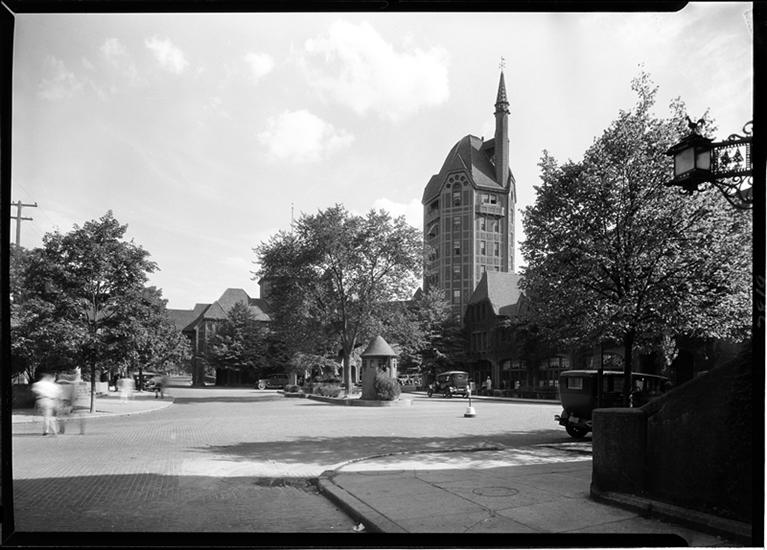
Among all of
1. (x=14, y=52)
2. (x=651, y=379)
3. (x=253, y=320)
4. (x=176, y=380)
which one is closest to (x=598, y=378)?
(x=651, y=379)

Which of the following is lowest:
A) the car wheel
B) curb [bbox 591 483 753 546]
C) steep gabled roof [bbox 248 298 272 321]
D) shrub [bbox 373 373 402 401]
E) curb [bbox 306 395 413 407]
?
curb [bbox 306 395 413 407]

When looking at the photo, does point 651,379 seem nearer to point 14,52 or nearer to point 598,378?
point 598,378

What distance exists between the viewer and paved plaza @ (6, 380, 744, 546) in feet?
22.0

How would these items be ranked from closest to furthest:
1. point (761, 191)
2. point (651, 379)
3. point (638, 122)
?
point (761, 191), point (638, 122), point (651, 379)

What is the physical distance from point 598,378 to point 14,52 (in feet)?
45.5

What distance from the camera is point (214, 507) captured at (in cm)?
758

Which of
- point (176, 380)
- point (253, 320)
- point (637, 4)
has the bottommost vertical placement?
point (176, 380)

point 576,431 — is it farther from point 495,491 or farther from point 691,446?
point 691,446

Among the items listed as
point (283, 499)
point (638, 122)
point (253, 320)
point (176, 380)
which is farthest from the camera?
point (176, 380)

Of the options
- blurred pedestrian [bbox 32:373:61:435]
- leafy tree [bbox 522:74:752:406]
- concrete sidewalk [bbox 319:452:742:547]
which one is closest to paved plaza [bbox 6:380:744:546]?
concrete sidewalk [bbox 319:452:742:547]

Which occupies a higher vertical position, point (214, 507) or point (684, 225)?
point (684, 225)

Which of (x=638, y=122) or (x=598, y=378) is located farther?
(x=598, y=378)

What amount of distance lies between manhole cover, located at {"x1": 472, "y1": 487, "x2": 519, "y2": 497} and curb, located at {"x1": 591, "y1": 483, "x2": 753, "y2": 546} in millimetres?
1095

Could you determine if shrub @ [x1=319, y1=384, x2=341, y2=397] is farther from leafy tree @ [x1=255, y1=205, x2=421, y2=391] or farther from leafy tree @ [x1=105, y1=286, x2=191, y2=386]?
leafy tree @ [x1=105, y1=286, x2=191, y2=386]
